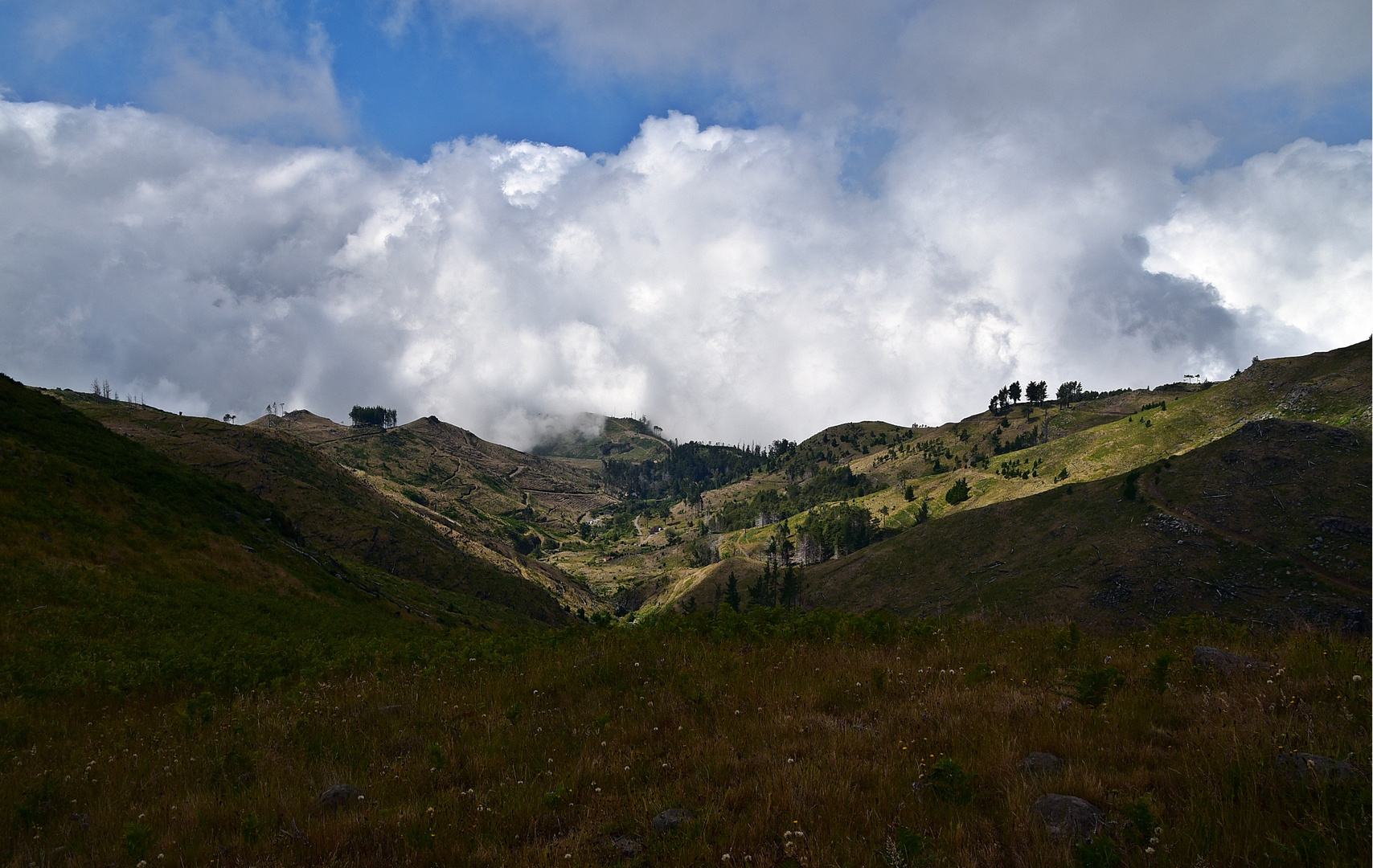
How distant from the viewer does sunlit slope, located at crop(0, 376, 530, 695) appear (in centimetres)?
1620

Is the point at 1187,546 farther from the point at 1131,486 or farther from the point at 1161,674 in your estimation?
the point at 1161,674

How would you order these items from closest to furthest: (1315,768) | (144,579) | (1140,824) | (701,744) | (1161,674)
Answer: (1140,824), (1315,768), (701,744), (1161,674), (144,579)

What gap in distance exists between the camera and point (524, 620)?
125 metres

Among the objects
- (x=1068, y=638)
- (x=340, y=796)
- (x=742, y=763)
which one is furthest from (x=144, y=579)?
(x=1068, y=638)

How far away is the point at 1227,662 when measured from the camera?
28.9ft

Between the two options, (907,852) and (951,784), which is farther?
(951,784)

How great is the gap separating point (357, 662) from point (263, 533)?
5455 centimetres

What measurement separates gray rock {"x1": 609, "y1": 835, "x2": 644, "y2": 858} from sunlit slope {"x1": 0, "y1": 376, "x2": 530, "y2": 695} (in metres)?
12.9

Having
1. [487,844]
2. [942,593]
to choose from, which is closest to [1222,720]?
[487,844]

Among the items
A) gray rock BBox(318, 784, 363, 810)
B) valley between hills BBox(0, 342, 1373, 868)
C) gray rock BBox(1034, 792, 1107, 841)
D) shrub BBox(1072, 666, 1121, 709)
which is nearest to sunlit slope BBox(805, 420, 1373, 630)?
valley between hills BBox(0, 342, 1373, 868)

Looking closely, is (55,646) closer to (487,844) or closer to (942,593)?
(487,844)

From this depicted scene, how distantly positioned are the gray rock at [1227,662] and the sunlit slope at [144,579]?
60.3ft

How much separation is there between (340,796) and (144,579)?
37.5m

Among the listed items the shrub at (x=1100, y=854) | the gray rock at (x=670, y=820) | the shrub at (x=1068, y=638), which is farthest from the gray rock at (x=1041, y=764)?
the shrub at (x=1068, y=638)
